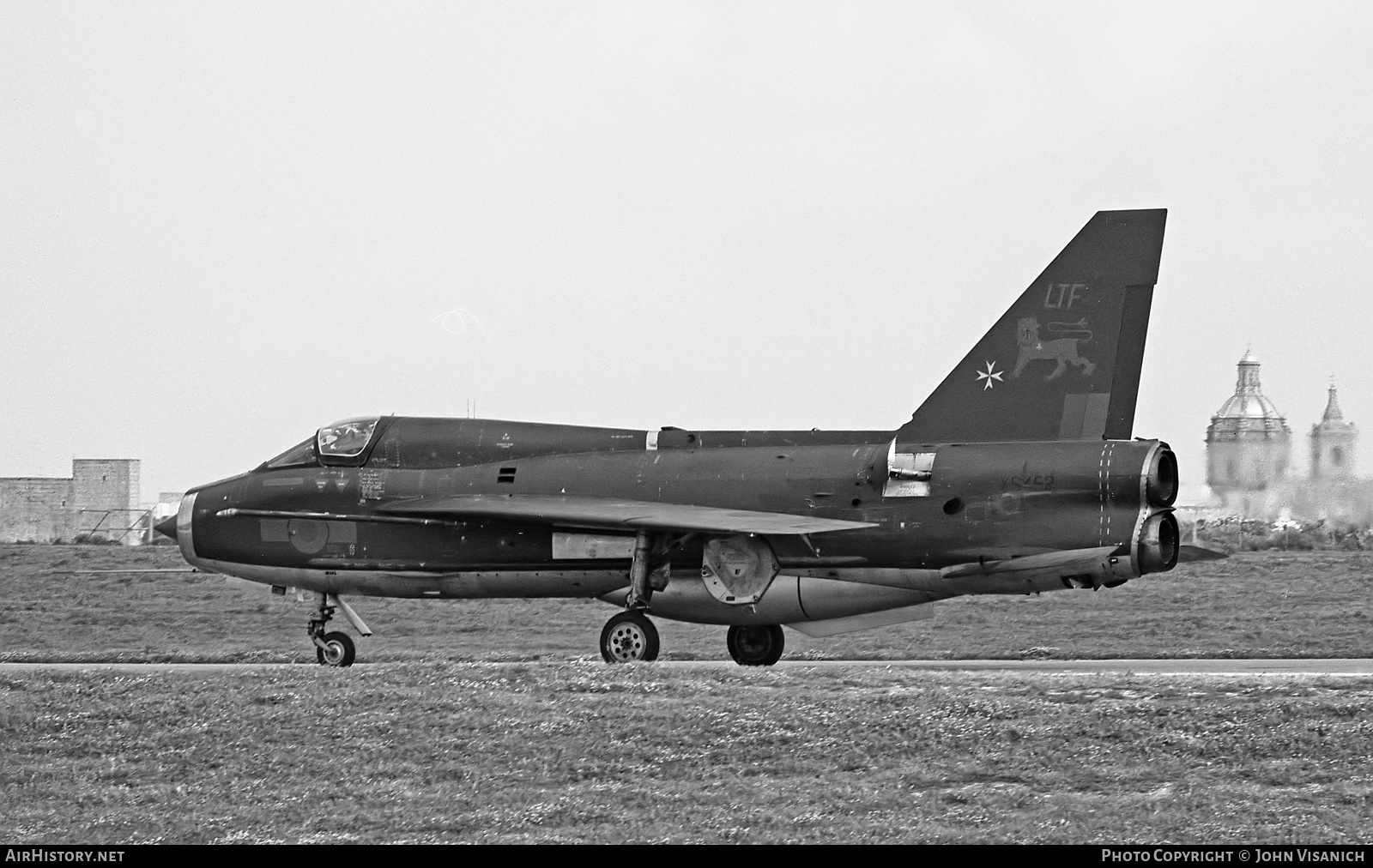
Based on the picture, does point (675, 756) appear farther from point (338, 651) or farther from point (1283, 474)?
point (1283, 474)

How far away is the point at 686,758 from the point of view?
12.9m

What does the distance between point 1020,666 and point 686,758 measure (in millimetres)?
7886

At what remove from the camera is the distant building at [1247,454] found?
26.1 m

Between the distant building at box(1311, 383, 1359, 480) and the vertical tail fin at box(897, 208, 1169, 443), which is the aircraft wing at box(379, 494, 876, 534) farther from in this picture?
the distant building at box(1311, 383, 1359, 480)

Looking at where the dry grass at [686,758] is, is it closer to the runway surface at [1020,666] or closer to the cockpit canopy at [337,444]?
the runway surface at [1020,666]

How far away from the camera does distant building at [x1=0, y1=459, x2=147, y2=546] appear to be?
60.8 metres

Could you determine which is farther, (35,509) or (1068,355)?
(35,509)

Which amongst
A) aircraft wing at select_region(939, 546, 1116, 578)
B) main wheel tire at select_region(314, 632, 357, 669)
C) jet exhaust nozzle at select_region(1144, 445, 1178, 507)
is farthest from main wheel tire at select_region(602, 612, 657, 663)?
jet exhaust nozzle at select_region(1144, 445, 1178, 507)

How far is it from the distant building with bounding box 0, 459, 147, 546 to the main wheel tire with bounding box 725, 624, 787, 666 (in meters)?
43.1

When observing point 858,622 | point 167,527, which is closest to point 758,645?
point 858,622

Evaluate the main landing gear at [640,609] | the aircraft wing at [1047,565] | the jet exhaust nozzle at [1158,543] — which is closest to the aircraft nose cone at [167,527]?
the main landing gear at [640,609]

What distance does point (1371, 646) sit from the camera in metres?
23.5

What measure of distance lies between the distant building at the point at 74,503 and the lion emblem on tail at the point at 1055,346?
46.3 m

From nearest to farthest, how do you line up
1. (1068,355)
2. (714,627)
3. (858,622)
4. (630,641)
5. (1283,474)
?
(1068,355) < (630,641) < (858,622) < (1283,474) < (714,627)
